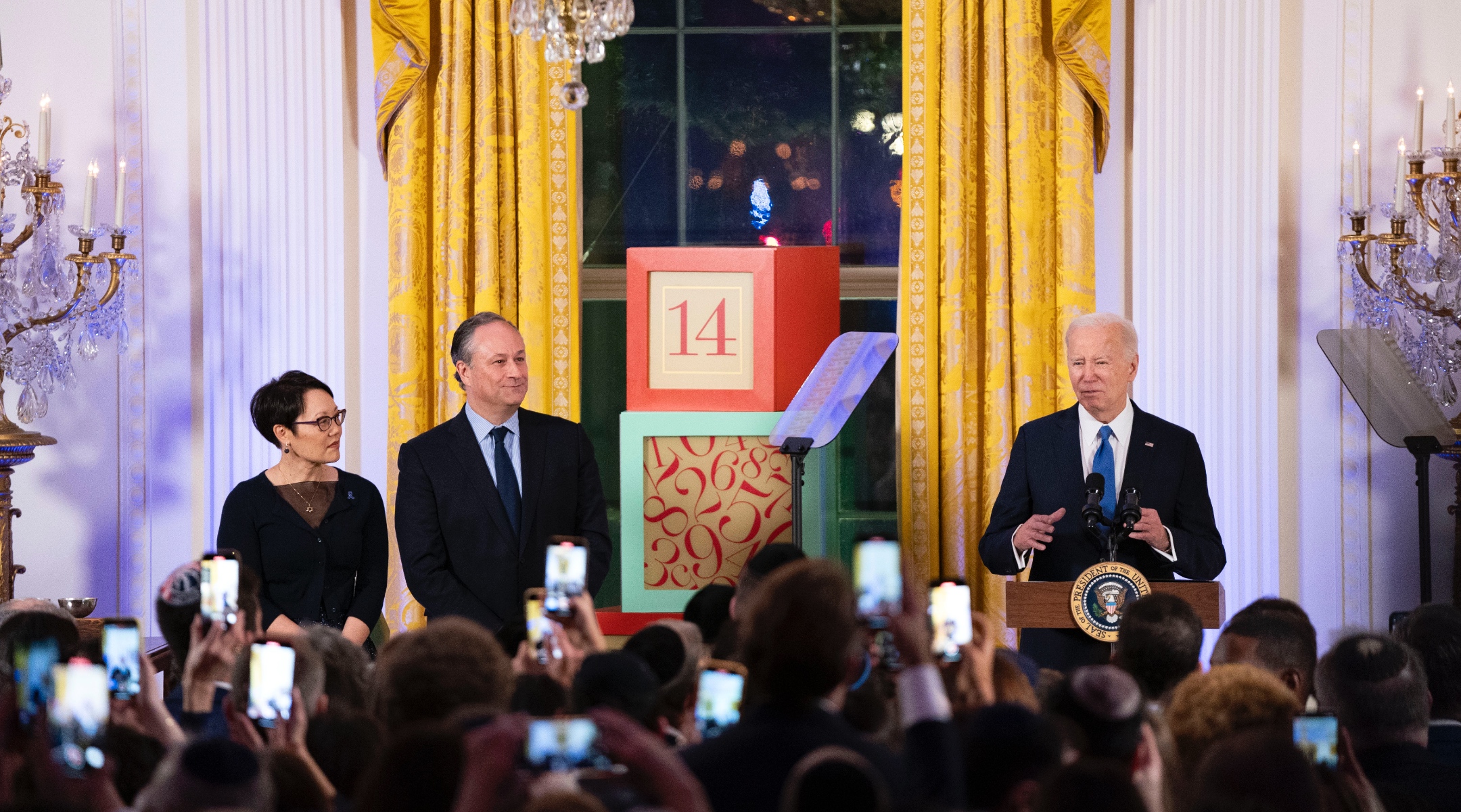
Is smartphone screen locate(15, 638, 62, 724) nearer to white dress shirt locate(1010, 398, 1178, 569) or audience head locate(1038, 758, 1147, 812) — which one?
audience head locate(1038, 758, 1147, 812)

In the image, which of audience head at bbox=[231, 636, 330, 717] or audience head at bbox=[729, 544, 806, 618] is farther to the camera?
audience head at bbox=[729, 544, 806, 618]

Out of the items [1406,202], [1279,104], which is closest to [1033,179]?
[1279,104]

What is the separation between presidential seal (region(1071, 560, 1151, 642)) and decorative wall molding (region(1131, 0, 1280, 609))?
2095 mm

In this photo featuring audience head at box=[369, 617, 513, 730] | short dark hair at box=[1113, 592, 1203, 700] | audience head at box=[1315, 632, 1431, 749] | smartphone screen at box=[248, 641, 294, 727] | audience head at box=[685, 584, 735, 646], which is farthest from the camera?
audience head at box=[685, 584, 735, 646]

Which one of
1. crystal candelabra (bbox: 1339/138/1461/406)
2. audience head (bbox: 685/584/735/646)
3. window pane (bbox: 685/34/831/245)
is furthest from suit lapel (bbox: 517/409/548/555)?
crystal candelabra (bbox: 1339/138/1461/406)

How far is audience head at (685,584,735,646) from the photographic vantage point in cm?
252

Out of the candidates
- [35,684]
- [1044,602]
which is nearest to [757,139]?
[1044,602]

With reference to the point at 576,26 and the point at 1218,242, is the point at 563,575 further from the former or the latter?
the point at 1218,242

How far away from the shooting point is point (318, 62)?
15.4 ft

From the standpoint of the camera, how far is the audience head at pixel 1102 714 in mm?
1564

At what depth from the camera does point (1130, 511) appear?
2.87m

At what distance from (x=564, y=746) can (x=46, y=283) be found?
3.38m

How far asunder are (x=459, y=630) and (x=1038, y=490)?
1.91 meters

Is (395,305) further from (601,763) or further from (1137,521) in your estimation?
(601,763)
